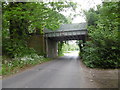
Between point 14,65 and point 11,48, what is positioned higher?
point 11,48

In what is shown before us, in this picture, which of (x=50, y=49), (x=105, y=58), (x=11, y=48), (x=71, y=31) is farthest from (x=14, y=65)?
→ (x=50, y=49)

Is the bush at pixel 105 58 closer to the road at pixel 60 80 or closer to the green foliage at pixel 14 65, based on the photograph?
the road at pixel 60 80

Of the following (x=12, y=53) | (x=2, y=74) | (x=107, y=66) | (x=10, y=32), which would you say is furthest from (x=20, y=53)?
(x=107, y=66)

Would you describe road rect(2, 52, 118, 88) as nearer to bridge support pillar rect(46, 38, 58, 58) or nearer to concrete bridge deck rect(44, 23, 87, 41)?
concrete bridge deck rect(44, 23, 87, 41)

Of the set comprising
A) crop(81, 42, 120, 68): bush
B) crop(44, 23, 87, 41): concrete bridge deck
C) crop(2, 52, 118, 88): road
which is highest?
crop(44, 23, 87, 41): concrete bridge deck

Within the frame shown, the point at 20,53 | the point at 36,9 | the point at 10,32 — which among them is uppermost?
the point at 36,9

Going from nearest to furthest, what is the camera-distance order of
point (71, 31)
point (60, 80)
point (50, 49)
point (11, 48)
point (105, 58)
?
point (60, 80)
point (105, 58)
point (11, 48)
point (71, 31)
point (50, 49)

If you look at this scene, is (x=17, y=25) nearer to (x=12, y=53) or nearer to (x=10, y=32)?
(x=10, y=32)

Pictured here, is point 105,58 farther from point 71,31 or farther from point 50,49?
point 50,49

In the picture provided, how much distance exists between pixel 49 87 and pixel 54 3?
9204mm

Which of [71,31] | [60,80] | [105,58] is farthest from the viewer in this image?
[71,31]

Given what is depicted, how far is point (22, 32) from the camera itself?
49.9ft

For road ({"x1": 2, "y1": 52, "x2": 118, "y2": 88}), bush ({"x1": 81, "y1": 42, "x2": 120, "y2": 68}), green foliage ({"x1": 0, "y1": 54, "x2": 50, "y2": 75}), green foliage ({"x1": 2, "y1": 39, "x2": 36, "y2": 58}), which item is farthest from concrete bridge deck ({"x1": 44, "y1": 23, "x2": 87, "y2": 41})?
road ({"x1": 2, "y1": 52, "x2": 118, "y2": 88})

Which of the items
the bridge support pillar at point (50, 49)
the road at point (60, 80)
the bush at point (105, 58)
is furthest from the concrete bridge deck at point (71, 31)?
the road at point (60, 80)
